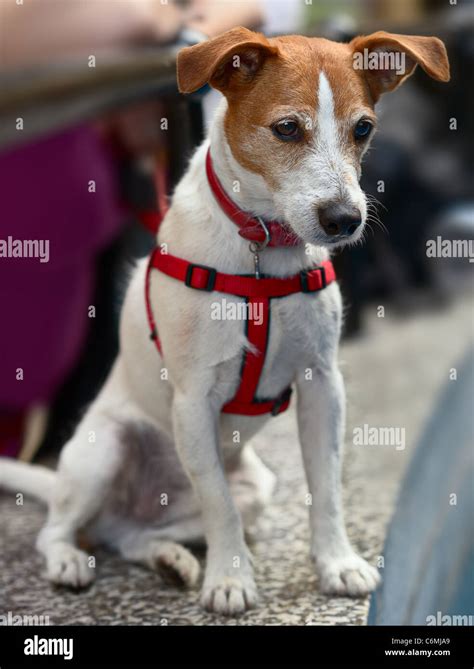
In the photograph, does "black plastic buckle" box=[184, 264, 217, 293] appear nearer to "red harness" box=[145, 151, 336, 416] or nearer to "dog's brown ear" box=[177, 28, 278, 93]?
"red harness" box=[145, 151, 336, 416]

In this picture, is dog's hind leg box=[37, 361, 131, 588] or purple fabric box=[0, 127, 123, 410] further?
purple fabric box=[0, 127, 123, 410]

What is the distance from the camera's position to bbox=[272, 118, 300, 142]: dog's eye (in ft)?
5.10

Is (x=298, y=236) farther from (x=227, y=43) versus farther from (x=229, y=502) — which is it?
(x=229, y=502)

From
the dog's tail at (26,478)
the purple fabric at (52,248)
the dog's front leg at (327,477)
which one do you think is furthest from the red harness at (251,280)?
the purple fabric at (52,248)

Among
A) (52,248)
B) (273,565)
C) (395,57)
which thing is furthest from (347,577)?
(52,248)

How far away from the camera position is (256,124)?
1.59 metres

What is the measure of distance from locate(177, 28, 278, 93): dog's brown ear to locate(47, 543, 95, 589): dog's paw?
1.01m

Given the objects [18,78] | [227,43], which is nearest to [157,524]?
[227,43]

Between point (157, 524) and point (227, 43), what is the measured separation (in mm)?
1038

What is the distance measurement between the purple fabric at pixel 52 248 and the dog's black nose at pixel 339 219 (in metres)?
1.69

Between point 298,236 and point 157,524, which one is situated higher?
point 298,236
